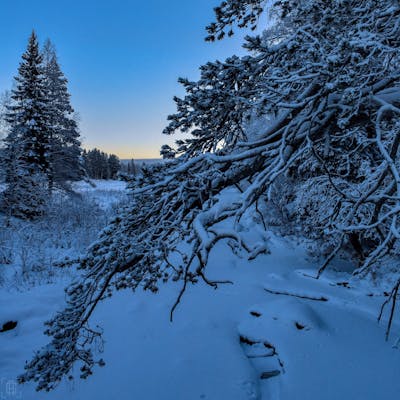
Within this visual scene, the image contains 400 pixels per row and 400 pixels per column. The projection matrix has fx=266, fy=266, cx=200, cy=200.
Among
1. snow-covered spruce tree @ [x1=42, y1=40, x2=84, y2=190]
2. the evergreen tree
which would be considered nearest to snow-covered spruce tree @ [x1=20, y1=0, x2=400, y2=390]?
snow-covered spruce tree @ [x1=42, y1=40, x2=84, y2=190]

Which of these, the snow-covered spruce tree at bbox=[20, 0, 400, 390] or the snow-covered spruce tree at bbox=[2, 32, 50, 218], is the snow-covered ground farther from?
the snow-covered spruce tree at bbox=[2, 32, 50, 218]

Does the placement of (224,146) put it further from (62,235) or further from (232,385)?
(62,235)

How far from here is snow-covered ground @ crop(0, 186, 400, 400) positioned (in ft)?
13.9

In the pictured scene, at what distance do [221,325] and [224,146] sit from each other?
14.5 feet

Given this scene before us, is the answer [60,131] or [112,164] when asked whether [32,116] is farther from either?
[112,164]

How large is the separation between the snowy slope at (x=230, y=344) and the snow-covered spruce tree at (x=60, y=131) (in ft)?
45.4

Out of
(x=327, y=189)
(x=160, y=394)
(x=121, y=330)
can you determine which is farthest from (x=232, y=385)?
(x=327, y=189)
